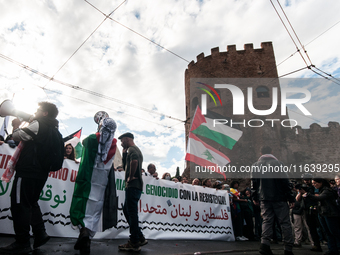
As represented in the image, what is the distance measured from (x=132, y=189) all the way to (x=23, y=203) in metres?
1.45

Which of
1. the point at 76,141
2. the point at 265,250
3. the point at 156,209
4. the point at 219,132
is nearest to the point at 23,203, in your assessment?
the point at 156,209

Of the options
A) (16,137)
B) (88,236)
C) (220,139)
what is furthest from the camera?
(220,139)

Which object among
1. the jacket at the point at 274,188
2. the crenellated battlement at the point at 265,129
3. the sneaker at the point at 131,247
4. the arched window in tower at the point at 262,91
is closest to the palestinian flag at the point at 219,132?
the jacket at the point at 274,188

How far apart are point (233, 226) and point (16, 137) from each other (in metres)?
6.30

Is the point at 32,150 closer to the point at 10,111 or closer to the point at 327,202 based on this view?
the point at 10,111

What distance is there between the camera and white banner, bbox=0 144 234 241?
417 cm

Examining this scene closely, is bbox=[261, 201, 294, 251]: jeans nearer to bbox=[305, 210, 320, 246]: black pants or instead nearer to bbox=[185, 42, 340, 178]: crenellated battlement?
bbox=[305, 210, 320, 246]: black pants

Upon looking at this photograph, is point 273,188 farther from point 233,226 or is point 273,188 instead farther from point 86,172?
point 233,226

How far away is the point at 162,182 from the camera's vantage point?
5969mm

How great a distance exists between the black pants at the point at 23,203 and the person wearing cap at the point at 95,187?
19.9 inches

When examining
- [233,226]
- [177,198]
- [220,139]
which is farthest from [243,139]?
[177,198]

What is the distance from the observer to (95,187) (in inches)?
132

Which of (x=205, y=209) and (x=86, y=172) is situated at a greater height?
(x=86, y=172)

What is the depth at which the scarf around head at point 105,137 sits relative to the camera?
3.47 meters
